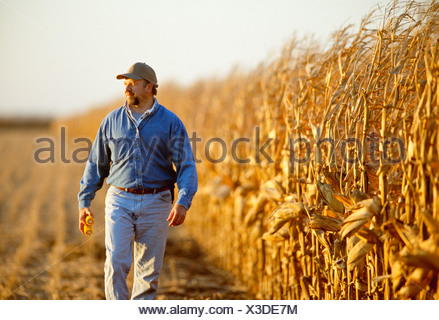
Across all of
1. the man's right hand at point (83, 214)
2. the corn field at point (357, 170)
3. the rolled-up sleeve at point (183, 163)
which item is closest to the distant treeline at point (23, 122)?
the corn field at point (357, 170)

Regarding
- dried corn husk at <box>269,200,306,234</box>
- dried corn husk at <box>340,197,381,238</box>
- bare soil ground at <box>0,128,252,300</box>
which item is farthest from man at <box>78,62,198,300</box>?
bare soil ground at <box>0,128,252,300</box>

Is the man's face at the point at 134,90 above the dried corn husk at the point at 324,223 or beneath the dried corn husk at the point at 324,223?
above

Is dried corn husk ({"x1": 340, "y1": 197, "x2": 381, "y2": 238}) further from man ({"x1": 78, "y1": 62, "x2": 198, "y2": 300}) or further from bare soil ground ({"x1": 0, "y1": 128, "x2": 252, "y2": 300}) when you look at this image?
bare soil ground ({"x1": 0, "y1": 128, "x2": 252, "y2": 300})

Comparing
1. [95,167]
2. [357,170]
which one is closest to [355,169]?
[357,170]

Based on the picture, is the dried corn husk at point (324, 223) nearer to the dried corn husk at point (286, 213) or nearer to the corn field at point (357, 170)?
the corn field at point (357, 170)

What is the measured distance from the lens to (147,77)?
2957 mm

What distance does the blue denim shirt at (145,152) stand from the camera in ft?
9.62

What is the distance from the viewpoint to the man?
2896 mm

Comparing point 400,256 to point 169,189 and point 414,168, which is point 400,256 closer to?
point 414,168

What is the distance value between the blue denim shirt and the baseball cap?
181 millimetres

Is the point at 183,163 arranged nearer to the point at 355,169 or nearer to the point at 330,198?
the point at 330,198

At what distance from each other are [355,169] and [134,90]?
1435mm

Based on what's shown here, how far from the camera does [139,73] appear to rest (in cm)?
293
